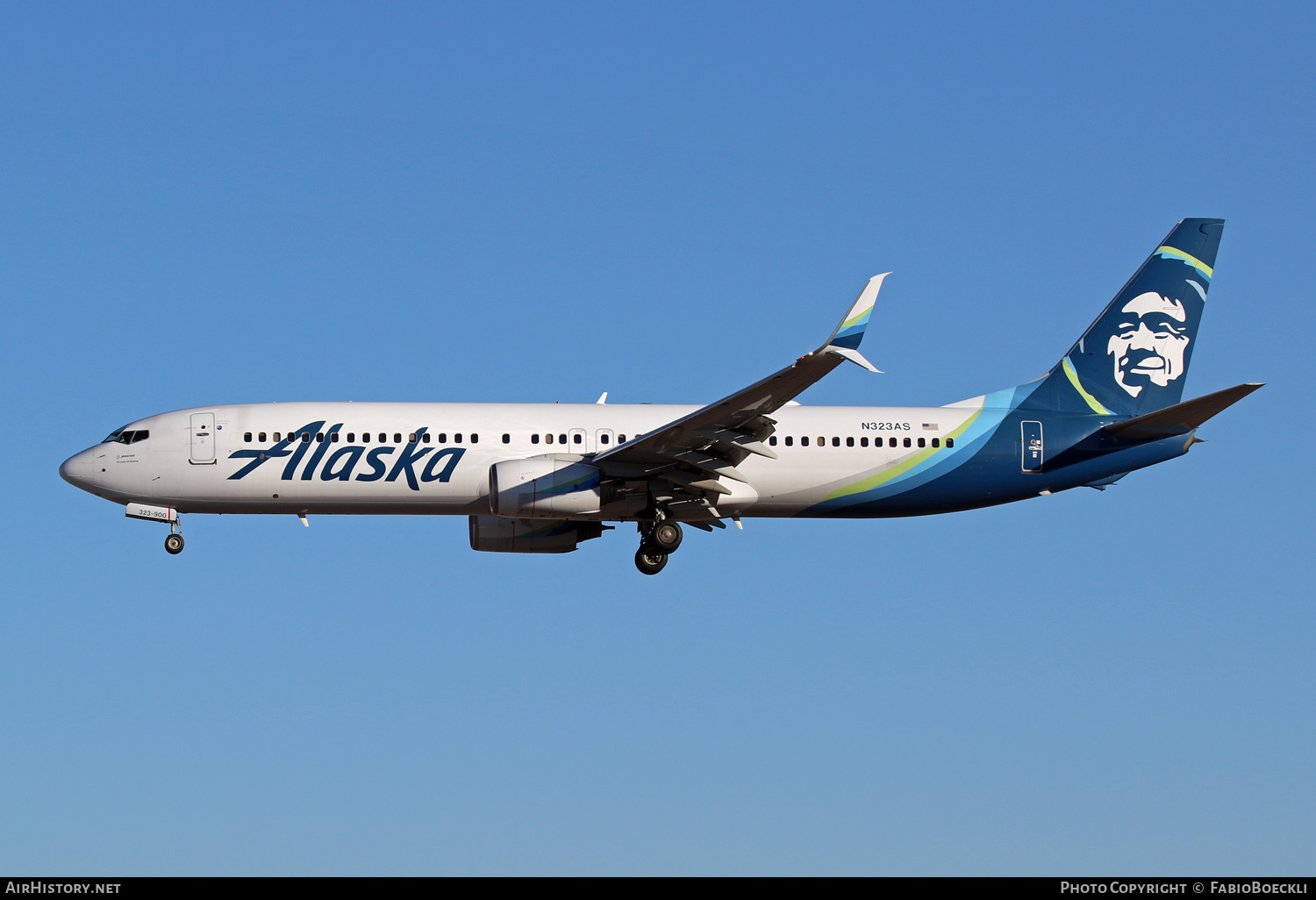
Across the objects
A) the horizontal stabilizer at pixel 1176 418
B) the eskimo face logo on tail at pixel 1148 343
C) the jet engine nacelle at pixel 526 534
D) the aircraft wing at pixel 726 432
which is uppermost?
the eskimo face logo on tail at pixel 1148 343

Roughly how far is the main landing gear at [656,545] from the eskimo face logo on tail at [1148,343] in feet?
41.9

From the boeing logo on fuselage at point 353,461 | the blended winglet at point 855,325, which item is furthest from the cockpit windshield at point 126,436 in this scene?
the blended winglet at point 855,325

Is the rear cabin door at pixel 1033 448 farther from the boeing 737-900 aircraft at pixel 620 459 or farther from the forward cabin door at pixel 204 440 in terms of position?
the forward cabin door at pixel 204 440

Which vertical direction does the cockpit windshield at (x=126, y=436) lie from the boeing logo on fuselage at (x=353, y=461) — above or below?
above

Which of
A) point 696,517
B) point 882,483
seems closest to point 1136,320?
point 882,483

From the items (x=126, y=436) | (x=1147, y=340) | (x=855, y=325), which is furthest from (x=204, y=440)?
(x=1147, y=340)

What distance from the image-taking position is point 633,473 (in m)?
35.8

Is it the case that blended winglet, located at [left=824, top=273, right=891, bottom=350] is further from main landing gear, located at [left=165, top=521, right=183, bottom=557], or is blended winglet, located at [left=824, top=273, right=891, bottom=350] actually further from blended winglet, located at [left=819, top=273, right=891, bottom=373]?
main landing gear, located at [left=165, top=521, right=183, bottom=557]

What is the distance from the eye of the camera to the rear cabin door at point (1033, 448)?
126 feet

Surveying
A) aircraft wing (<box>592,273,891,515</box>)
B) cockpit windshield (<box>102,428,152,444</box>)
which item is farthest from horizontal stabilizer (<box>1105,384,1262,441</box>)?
cockpit windshield (<box>102,428,152,444</box>)

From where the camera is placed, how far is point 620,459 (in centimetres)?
3534

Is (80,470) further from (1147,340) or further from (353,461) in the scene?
(1147,340)

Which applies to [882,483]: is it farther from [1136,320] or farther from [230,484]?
[230,484]

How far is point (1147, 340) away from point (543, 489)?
17.2m
